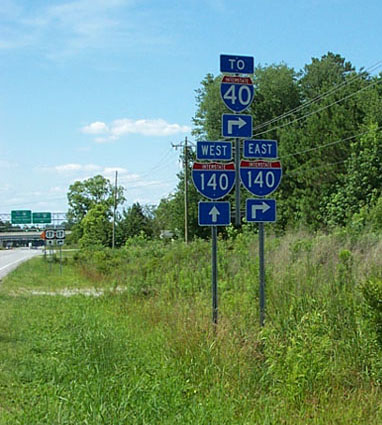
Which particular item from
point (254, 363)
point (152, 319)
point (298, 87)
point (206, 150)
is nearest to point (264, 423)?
point (254, 363)

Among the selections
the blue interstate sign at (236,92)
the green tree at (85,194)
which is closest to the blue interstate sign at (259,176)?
the blue interstate sign at (236,92)

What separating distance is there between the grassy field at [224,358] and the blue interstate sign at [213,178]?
59.8 inches

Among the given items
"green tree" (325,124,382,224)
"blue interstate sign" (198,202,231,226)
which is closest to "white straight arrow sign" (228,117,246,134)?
"blue interstate sign" (198,202,231,226)

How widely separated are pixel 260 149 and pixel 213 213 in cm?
118

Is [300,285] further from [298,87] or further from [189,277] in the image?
[298,87]

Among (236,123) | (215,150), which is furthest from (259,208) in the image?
(236,123)

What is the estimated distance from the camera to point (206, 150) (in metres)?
8.94

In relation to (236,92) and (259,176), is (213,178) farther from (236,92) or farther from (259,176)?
(236,92)

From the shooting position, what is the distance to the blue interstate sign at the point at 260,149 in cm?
838

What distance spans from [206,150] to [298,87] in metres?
52.0

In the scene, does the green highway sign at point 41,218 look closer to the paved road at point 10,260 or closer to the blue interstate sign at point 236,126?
the paved road at point 10,260

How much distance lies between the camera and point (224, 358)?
7250mm

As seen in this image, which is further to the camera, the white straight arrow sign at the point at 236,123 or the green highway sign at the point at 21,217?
the green highway sign at the point at 21,217

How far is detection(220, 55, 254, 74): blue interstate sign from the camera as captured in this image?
8719 mm
